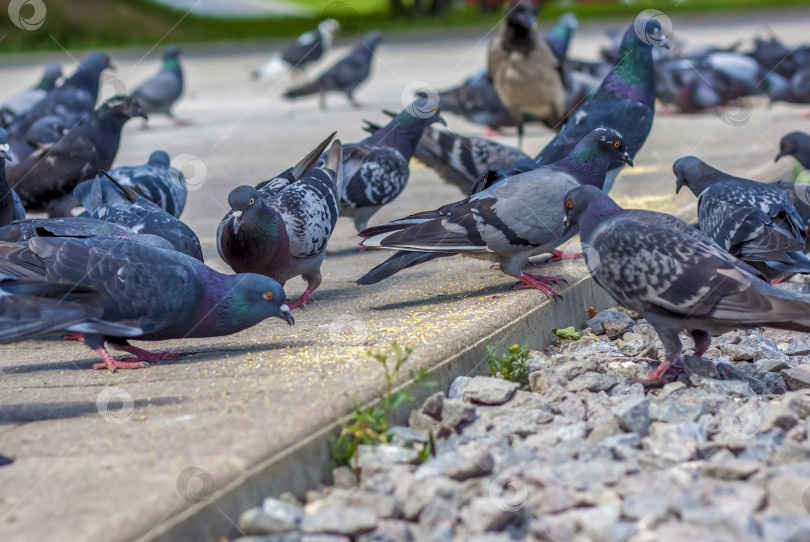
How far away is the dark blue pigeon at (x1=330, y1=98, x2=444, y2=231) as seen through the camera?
20.1 ft

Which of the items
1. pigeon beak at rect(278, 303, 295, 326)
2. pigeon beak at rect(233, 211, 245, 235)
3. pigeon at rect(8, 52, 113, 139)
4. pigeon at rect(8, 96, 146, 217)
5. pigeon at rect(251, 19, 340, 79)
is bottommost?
pigeon beak at rect(278, 303, 295, 326)

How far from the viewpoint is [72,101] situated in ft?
29.1

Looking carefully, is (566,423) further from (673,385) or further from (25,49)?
(25,49)

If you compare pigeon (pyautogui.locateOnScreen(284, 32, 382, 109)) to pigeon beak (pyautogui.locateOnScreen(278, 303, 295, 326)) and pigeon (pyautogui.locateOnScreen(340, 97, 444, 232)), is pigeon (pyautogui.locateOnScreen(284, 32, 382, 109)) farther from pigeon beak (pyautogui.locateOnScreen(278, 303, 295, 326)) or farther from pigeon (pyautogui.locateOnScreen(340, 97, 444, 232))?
pigeon beak (pyautogui.locateOnScreen(278, 303, 295, 326))

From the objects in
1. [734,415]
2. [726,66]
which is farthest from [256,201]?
[726,66]

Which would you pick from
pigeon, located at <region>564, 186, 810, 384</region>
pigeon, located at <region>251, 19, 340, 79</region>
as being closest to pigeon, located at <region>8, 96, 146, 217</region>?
pigeon, located at <region>564, 186, 810, 384</region>

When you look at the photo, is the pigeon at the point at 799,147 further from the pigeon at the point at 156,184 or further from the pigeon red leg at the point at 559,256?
the pigeon at the point at 156,184

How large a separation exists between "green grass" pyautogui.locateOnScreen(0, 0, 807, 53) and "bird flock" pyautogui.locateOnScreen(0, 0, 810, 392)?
63.4 feet

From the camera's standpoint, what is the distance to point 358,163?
6141mm

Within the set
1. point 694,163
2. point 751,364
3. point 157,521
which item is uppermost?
point 694,163

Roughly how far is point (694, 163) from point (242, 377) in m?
3.06

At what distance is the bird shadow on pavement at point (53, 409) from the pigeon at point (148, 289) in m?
0.36

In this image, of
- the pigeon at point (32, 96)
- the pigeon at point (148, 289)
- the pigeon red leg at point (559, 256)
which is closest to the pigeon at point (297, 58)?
the pigeon at point (32, 96)

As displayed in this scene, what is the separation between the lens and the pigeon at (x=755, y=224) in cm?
473
